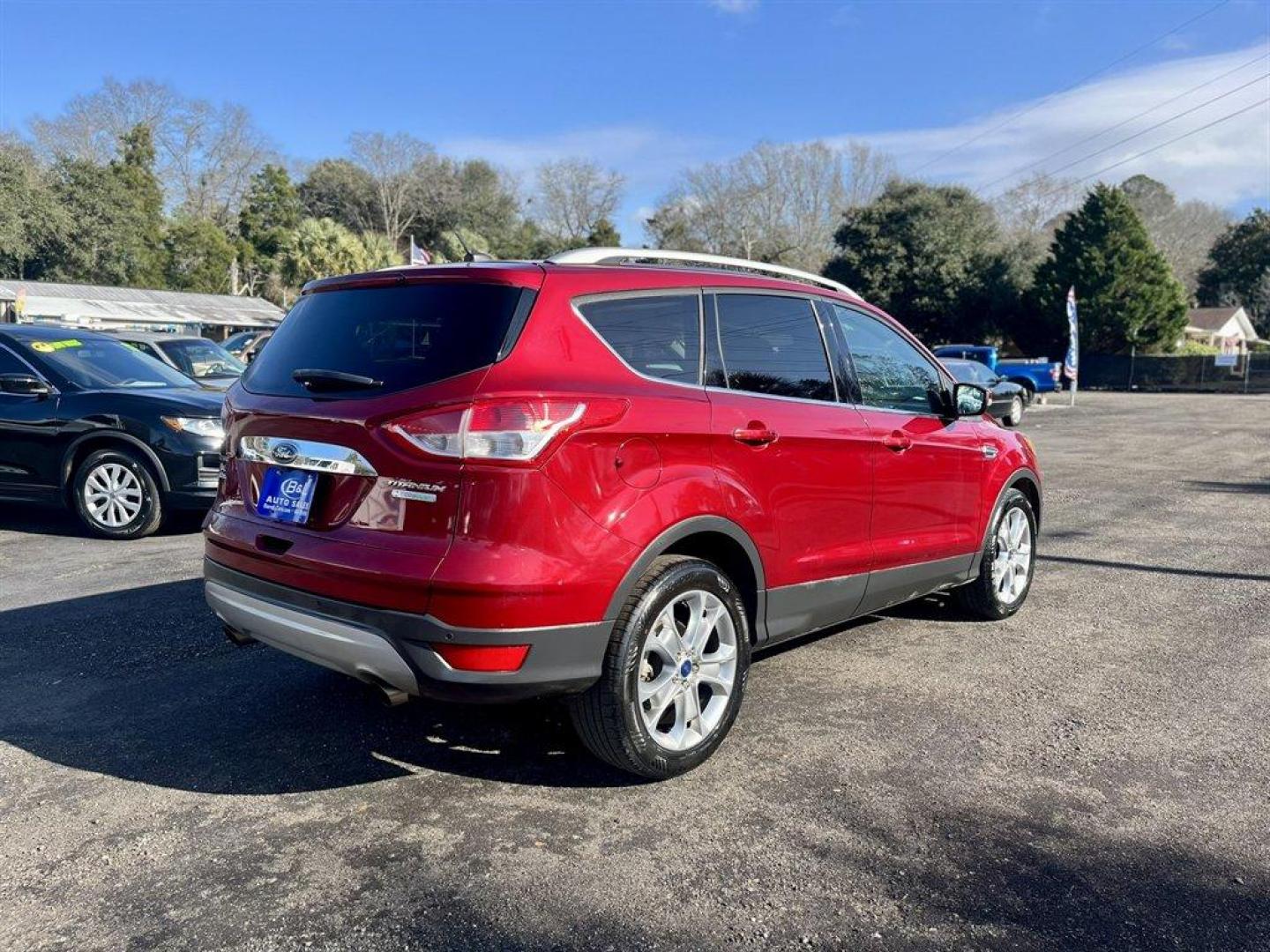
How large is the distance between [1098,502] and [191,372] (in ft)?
34.8

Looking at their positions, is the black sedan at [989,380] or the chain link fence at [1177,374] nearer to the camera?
the black sedan at [989,380]

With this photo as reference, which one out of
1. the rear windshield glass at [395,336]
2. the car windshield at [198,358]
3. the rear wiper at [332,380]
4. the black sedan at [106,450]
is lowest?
the black sedan at [106,450]

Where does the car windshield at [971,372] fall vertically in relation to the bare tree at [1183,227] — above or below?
below

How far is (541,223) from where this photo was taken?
71062mm

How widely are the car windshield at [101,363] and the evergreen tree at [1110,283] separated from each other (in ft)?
127

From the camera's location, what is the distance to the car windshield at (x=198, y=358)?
1193 cm

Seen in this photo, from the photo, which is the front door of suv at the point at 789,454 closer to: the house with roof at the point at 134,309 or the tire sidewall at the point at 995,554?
the tire sidewall at the point at 995,554

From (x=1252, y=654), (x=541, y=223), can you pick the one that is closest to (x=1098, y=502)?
(x=1252, y=654)

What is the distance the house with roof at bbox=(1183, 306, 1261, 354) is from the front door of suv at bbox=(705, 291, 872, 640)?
201 feet

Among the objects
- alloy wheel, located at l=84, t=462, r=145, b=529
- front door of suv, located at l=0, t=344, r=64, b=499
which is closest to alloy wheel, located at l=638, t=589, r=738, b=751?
alloy wheel, located at l=84, t=462, r=145, b=529

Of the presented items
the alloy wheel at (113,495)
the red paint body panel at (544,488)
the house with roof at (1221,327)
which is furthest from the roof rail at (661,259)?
the house with roof at (1221,327)

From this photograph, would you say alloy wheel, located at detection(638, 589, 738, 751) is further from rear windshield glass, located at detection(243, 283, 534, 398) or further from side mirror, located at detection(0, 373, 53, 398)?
side mirror, located at detection(0, 373, 53, 398)

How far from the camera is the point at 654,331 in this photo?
11.8ft

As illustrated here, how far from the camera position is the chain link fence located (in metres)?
39.2
